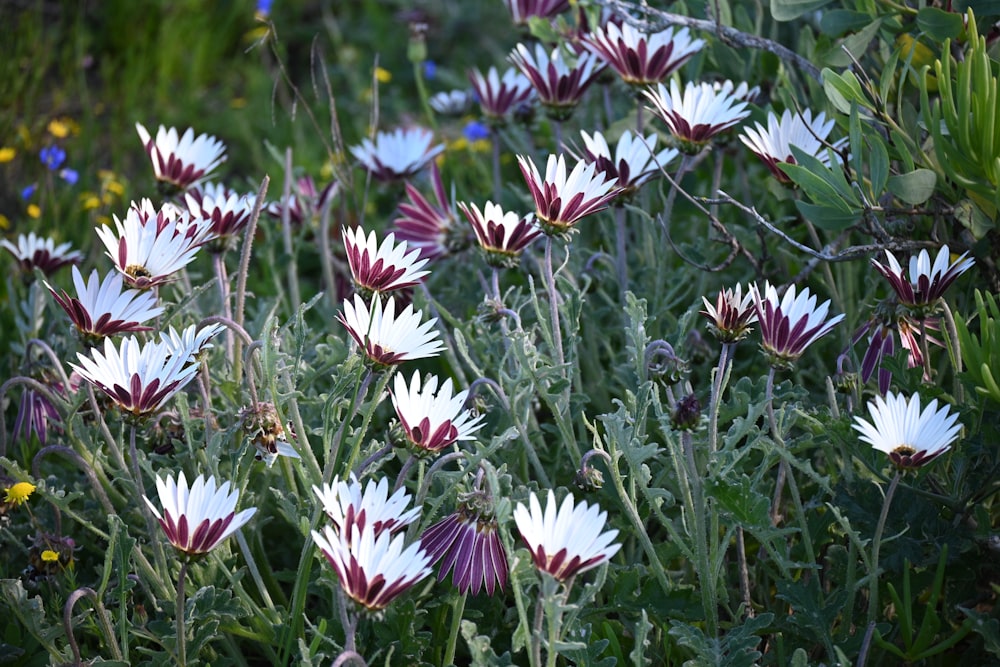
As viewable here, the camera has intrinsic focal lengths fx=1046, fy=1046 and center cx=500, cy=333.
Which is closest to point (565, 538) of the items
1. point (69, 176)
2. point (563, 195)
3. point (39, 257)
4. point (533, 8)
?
point (563, 195)

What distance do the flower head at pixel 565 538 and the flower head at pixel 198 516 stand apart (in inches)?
11.8

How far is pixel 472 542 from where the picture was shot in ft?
4.07

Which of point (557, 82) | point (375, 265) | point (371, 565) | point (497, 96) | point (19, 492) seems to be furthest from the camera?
point (497, 96)

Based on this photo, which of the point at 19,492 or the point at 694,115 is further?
the point at 694,115

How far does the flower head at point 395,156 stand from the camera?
2.18 m

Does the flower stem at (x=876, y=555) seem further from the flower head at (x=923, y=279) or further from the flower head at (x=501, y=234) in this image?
the flower head at (x=501, y=234)

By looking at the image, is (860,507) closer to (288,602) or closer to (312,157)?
(288,602)

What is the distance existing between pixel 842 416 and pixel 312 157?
2.17 m

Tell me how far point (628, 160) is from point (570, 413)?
0.42 meters

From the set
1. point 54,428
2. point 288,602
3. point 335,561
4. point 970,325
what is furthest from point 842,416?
point 54,428

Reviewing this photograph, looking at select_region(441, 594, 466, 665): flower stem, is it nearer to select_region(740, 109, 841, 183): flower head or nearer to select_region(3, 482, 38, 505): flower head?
select_region(3, 482, 38, 505): flower head

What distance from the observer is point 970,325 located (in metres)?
1.76

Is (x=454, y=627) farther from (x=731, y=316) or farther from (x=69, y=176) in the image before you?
(x=69, y=176)

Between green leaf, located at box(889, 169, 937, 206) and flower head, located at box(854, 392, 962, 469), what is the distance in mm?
379
